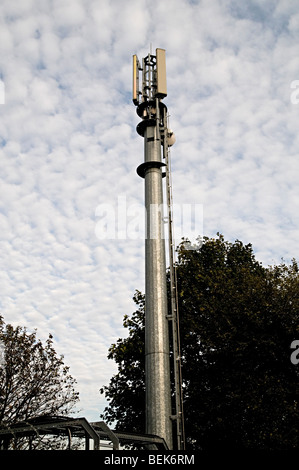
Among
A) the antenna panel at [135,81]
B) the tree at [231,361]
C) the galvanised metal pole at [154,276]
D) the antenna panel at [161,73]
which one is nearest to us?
the galvanised metal pole at [154,276]

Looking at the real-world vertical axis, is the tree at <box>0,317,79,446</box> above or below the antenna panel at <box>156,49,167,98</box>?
below

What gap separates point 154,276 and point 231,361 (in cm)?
821

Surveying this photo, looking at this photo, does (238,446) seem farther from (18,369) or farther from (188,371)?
(18,369)

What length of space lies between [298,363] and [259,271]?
825 cm

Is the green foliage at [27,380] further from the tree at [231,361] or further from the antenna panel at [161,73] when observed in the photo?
the antenna panel at [161,73]

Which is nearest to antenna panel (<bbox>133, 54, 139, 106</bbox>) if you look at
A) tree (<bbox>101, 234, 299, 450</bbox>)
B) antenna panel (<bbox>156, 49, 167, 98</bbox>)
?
antenna panel (<bbox>156, 49, 167, 98</bbox>)

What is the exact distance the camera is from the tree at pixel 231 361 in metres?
20.8

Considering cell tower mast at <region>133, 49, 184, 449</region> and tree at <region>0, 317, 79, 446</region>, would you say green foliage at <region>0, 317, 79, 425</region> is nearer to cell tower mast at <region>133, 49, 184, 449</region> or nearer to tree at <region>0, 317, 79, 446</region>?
tree at <region>0, 317, 79, 446</region>

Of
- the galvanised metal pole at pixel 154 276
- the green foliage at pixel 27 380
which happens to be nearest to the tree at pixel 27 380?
the green foliage at pixel 27 380

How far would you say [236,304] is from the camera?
2383 cm

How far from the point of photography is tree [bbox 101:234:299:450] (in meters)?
20.8

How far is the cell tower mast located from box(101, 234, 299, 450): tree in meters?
5.83

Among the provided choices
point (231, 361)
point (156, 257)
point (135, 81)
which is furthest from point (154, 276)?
point (135, 81)
